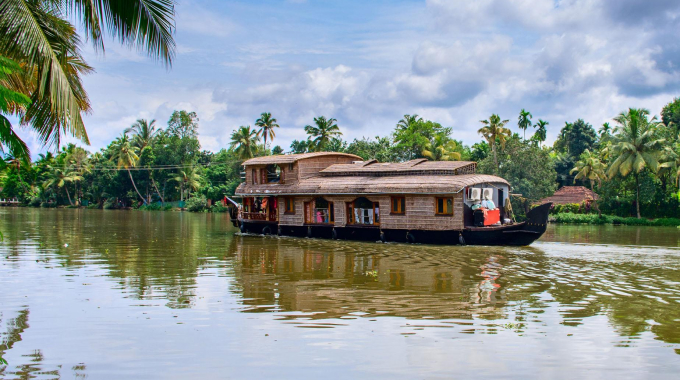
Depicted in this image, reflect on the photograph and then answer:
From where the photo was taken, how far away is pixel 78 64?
361 inches

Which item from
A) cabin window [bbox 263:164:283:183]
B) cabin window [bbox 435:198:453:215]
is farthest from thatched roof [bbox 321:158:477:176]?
cabin window [bbox 263:164:283:183]

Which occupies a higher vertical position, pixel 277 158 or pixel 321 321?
pixel 277 158

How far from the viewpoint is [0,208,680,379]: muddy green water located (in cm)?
649

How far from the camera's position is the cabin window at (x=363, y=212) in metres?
23.1

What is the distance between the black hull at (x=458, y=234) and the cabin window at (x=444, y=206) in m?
0.71

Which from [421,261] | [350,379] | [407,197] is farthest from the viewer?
[407,197]

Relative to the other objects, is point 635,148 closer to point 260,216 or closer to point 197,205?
point 260,216

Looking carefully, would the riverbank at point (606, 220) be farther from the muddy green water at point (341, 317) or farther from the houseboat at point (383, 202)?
the muddy green water at point (341, 317)

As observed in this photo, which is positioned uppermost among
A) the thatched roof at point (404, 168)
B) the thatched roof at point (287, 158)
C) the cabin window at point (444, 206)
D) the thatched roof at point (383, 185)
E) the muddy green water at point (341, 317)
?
the thatched roof at point (287, 158)

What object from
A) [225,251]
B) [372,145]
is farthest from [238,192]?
[372,145]

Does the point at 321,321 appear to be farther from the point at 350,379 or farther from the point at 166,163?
the point at 166,163

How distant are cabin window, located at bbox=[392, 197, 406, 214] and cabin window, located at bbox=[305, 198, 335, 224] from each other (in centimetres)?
329

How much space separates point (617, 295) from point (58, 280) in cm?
1130

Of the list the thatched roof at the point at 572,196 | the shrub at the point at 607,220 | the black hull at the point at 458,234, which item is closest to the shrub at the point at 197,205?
the thatched roof at the point at 572,196
